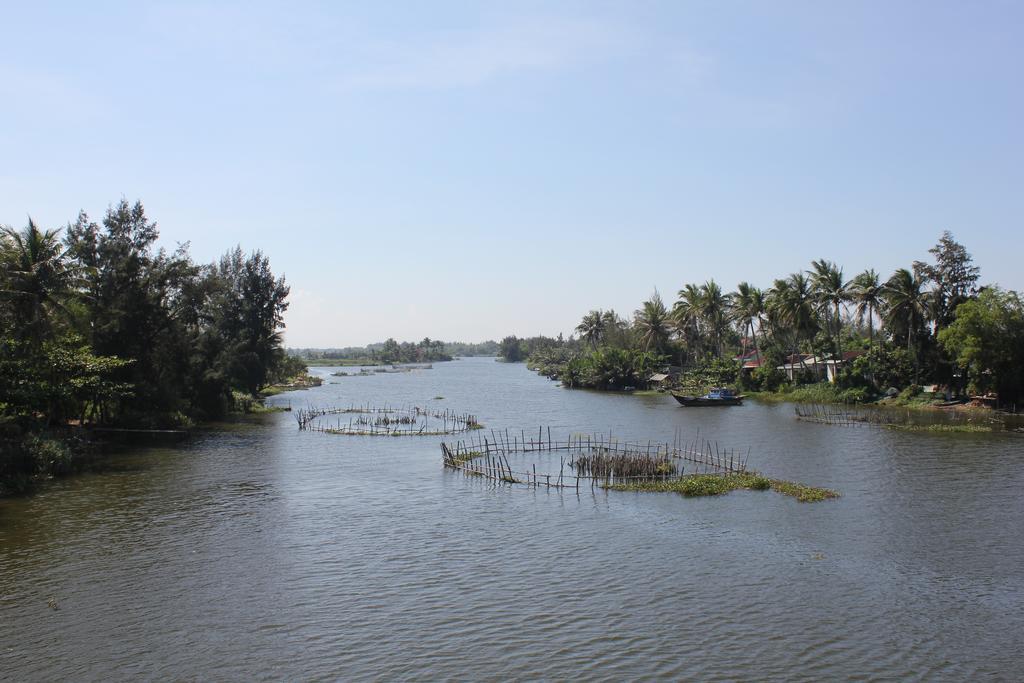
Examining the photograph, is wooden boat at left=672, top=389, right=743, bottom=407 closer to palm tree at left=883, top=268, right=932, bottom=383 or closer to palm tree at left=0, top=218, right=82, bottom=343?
palm tree at left=883, top=268, right=932, bottom=383

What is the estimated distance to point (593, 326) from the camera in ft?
474

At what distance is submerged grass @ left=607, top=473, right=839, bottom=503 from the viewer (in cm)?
3122

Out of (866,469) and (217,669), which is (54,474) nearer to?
(217,669)

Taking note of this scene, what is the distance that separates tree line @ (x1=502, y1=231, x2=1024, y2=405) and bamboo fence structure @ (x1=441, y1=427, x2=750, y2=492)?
28554mm

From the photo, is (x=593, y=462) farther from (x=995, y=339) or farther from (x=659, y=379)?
(x=659, y=379)

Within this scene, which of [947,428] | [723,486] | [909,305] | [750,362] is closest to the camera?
[723,486]

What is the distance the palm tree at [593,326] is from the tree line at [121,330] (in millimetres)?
73745

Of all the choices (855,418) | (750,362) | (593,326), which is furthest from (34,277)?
(593,326)

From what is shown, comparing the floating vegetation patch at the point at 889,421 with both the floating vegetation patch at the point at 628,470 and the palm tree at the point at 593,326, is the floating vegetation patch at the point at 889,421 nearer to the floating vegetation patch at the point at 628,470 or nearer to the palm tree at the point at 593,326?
the floating vegetation patch at the point at 628,470

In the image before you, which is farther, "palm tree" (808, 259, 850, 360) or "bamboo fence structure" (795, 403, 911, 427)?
"palm tree" (808, 259, 850, 360)

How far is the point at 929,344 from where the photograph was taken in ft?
227

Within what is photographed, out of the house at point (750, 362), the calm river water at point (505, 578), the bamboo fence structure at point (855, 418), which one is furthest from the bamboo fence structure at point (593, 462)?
the house at point (750, 362)

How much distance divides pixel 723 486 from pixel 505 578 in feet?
48.0

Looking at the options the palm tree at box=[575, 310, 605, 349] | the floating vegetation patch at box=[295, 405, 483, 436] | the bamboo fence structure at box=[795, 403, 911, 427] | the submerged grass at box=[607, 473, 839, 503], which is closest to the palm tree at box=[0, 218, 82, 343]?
the floating vegetation patch at box=[295, 405, 483, 436]
